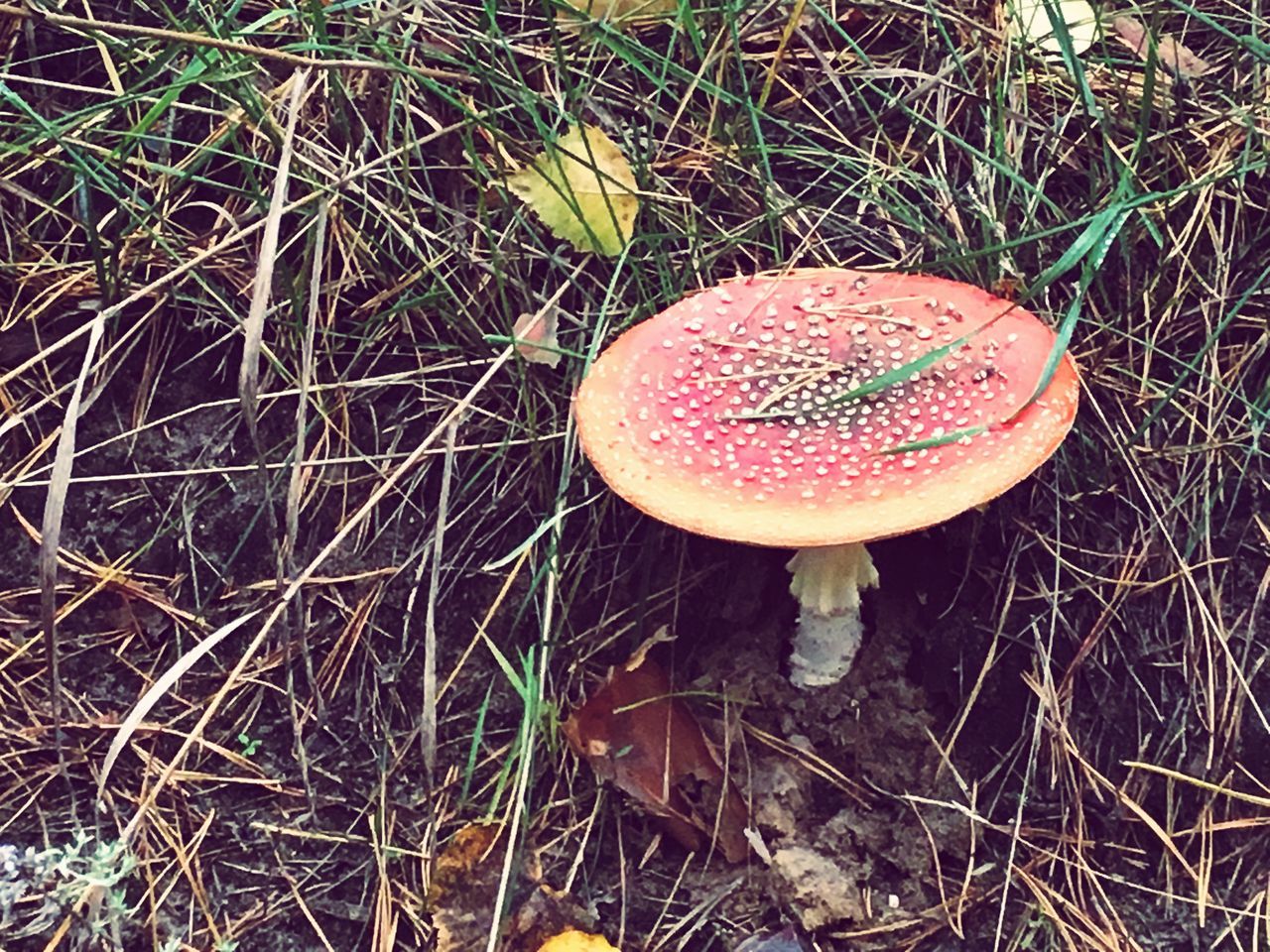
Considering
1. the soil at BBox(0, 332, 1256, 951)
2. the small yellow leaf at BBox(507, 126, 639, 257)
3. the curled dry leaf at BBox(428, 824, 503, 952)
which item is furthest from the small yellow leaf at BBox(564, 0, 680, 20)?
the curled dry leaf at BBox(428, 824, 503, 952)

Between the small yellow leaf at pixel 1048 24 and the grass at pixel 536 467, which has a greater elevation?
the small yellow leaf at pixel 1048 24

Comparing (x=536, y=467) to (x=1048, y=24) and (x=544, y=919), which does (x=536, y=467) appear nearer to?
(x=544, y=919)

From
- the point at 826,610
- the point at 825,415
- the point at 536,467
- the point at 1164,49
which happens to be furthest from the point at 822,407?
the point at 1164,49

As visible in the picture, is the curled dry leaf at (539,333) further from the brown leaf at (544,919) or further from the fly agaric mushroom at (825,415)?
the brown leaf at (544,919)

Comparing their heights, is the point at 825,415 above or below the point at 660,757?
above

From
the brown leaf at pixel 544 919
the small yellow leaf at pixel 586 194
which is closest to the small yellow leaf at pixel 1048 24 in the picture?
the small yellow leaf at pixel 586 194

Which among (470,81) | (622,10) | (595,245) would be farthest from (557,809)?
(622,10)
